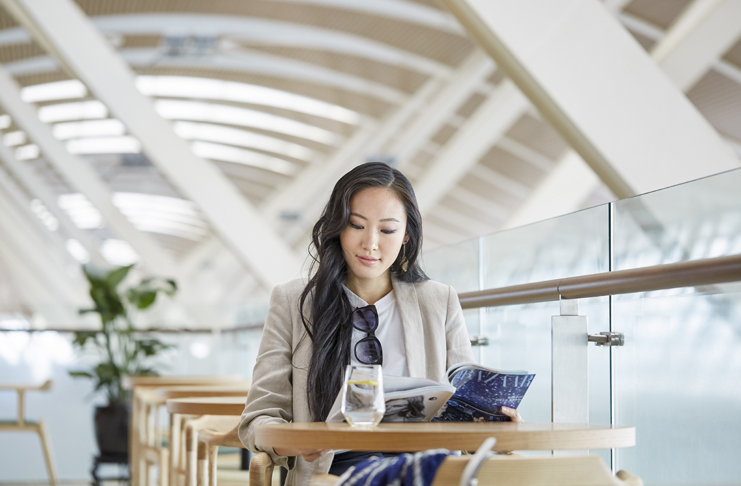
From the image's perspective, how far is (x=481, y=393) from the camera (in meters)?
1.56

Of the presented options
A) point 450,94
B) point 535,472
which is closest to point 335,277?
point 535,472

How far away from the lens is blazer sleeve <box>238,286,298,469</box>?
5.79ft

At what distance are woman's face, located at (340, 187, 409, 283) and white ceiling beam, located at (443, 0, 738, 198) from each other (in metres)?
1.60

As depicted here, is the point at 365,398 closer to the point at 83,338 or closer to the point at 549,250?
the point at 549,250

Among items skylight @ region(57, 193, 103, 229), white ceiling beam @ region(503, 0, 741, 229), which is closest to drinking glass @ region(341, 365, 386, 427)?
white ceiling beam @ region(503, 0, 741, 229)

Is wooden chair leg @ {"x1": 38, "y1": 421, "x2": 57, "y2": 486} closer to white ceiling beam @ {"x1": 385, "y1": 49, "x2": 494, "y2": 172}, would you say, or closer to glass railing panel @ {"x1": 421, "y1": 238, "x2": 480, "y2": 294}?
glass railing panel @ {"x1": 421, "y1": 238, "x2": 480, "y2": 294}

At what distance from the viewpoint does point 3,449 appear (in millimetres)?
6625

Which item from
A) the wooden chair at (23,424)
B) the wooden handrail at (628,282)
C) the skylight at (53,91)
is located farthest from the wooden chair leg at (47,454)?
the skylight at (53,91)

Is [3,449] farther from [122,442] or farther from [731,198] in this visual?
[731,198]

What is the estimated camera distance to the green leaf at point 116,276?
612 cm

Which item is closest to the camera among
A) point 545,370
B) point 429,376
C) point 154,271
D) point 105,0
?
point 429,376

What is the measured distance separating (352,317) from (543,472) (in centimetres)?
83

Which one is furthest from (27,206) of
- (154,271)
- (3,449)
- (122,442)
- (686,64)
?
(686,64)

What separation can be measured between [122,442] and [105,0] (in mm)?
6232
